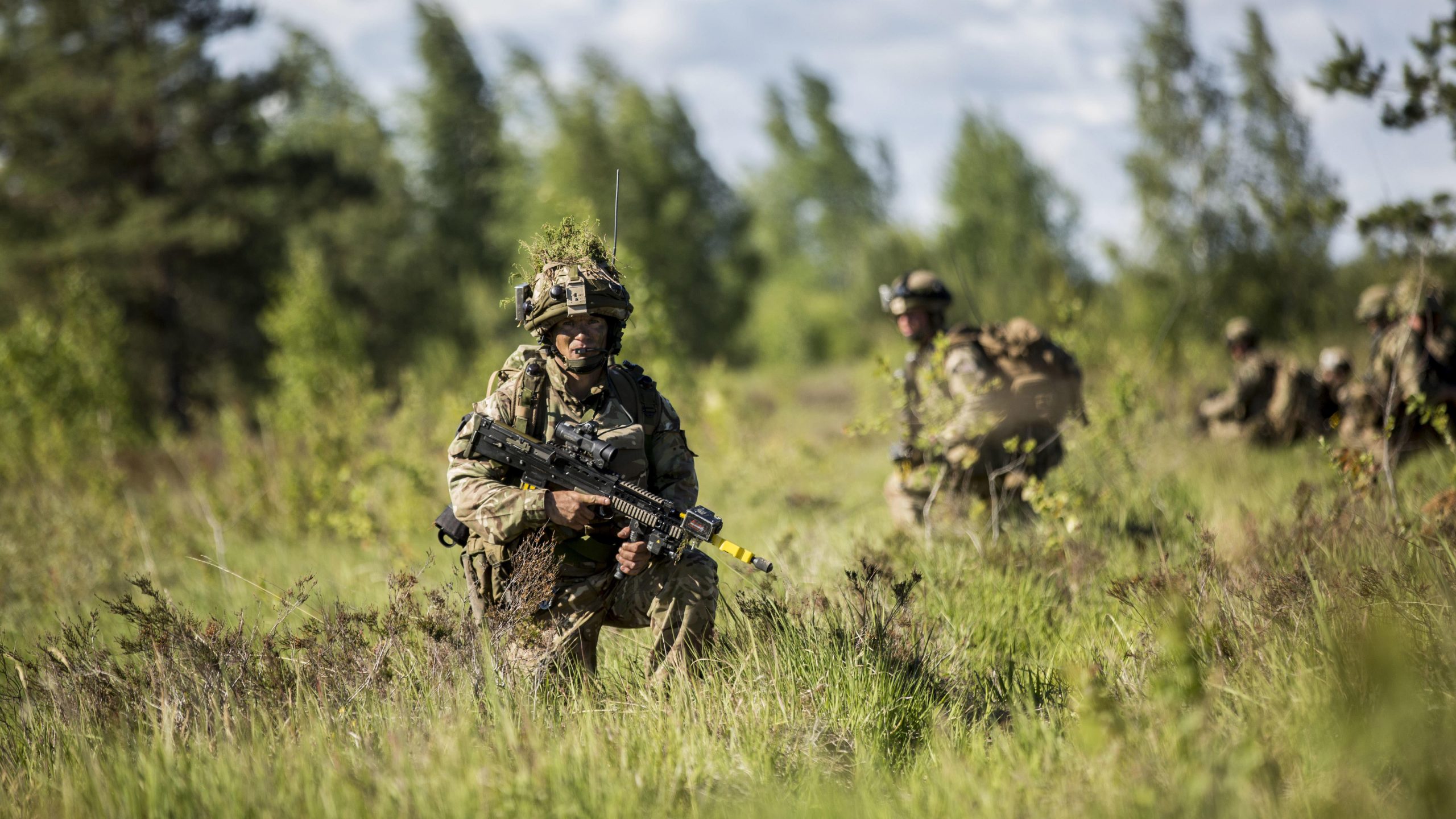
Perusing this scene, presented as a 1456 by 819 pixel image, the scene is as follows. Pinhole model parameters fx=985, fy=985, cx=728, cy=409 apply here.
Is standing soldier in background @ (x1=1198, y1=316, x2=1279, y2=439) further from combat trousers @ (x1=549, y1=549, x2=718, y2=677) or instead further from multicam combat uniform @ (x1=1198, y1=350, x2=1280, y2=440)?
combat trousers @ (x1=549, y1=549, x2=718, y2=677)

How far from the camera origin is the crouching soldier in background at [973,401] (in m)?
5.84

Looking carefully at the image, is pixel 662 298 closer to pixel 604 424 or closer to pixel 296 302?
pixel 604 424

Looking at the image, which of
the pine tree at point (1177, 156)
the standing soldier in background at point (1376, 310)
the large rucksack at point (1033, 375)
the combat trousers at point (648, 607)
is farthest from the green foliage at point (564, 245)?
the pine tree at point (1177, 156)

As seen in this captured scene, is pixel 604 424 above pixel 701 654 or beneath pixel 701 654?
above

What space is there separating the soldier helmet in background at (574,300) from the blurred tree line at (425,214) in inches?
153

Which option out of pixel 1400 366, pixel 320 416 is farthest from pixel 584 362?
pixel 320 416

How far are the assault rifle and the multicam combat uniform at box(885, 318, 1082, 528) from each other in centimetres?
231

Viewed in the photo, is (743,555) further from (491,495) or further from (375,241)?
(375,241)

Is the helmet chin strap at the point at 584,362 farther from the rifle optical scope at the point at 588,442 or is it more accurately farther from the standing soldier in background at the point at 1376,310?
the standing soldier in background at the point at 1376,310

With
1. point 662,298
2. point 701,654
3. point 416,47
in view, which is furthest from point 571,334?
point 416,47

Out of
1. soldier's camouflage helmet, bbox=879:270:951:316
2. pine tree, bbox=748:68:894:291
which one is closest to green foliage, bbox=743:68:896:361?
pine tree, bbox=748:68:894:291

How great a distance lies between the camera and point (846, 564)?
5.05 metres

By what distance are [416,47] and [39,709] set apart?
1505 inches

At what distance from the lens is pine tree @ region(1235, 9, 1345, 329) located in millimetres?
22312
